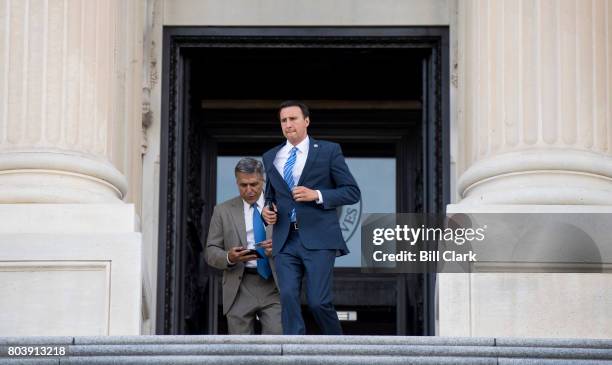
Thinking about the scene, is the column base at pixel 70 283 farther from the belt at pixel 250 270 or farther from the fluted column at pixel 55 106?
the belt at pixel 250 270

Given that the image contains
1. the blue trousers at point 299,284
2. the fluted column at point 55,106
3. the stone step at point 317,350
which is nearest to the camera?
the stone step at point 317,350

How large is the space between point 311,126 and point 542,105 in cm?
673

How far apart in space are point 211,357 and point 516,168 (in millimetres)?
4079

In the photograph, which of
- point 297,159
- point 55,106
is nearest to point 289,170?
point 297,159

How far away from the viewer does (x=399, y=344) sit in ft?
47.1

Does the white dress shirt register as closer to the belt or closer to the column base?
the belt

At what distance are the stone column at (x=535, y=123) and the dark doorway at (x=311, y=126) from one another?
248cm

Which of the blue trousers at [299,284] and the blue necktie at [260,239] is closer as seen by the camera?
the blue trousers at [299,284]

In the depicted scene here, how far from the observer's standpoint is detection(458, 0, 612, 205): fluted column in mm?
17047

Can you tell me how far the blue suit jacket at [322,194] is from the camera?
16.1 metres

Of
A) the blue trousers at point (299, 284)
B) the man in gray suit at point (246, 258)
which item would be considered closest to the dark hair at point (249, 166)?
the man in gray suit at point (246, 258)

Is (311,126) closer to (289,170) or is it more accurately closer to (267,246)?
(267,246)

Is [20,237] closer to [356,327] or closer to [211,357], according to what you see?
[211,357]

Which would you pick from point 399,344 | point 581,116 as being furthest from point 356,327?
point 399,344
